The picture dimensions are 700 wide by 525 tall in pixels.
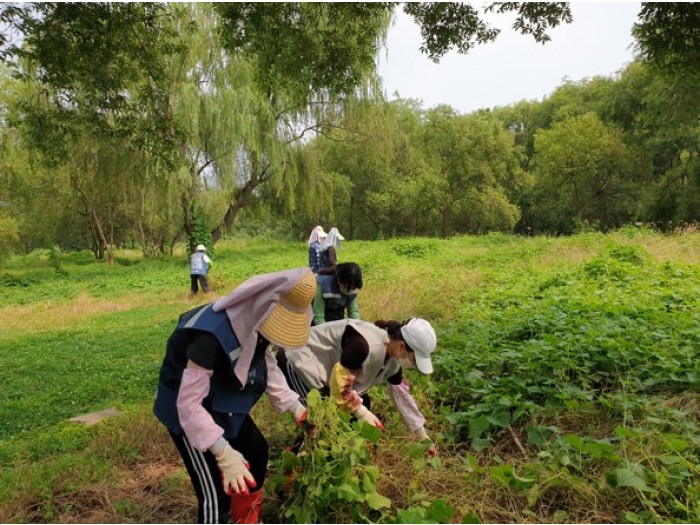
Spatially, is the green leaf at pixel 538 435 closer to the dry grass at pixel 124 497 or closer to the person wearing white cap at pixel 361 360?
the person wearing white cap at pixel 361 360

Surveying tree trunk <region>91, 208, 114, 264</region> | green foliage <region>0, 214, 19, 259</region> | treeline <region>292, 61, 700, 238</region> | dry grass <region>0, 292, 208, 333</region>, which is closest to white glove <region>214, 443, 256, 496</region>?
dry grass <region>0, 292, 208, 333</region>

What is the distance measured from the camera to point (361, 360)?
2498mm

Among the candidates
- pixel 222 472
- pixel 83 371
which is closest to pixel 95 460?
pixel 222 472

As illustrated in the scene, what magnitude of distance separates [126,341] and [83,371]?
1.49 metres

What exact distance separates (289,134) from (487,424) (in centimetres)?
1883

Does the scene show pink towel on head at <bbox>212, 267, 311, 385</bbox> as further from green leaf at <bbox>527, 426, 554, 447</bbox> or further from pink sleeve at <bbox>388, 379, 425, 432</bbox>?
green leaf at <bbox>527, 426, 554, 447</bbox>

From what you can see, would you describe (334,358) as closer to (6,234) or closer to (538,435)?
(538,435)

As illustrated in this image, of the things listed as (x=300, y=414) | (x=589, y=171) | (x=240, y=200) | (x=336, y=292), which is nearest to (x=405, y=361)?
(x=300, y=414)

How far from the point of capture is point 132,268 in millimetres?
19391

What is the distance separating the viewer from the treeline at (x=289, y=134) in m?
5.76

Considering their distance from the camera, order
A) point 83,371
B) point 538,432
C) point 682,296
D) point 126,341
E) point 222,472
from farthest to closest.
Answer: point 126,341 < point 83,371 < point 682,296 < point 538,432 < point 222,472

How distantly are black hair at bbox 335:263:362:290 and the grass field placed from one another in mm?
852

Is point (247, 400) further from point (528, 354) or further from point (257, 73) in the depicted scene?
point (257, 73)

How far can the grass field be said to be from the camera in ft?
8.02
